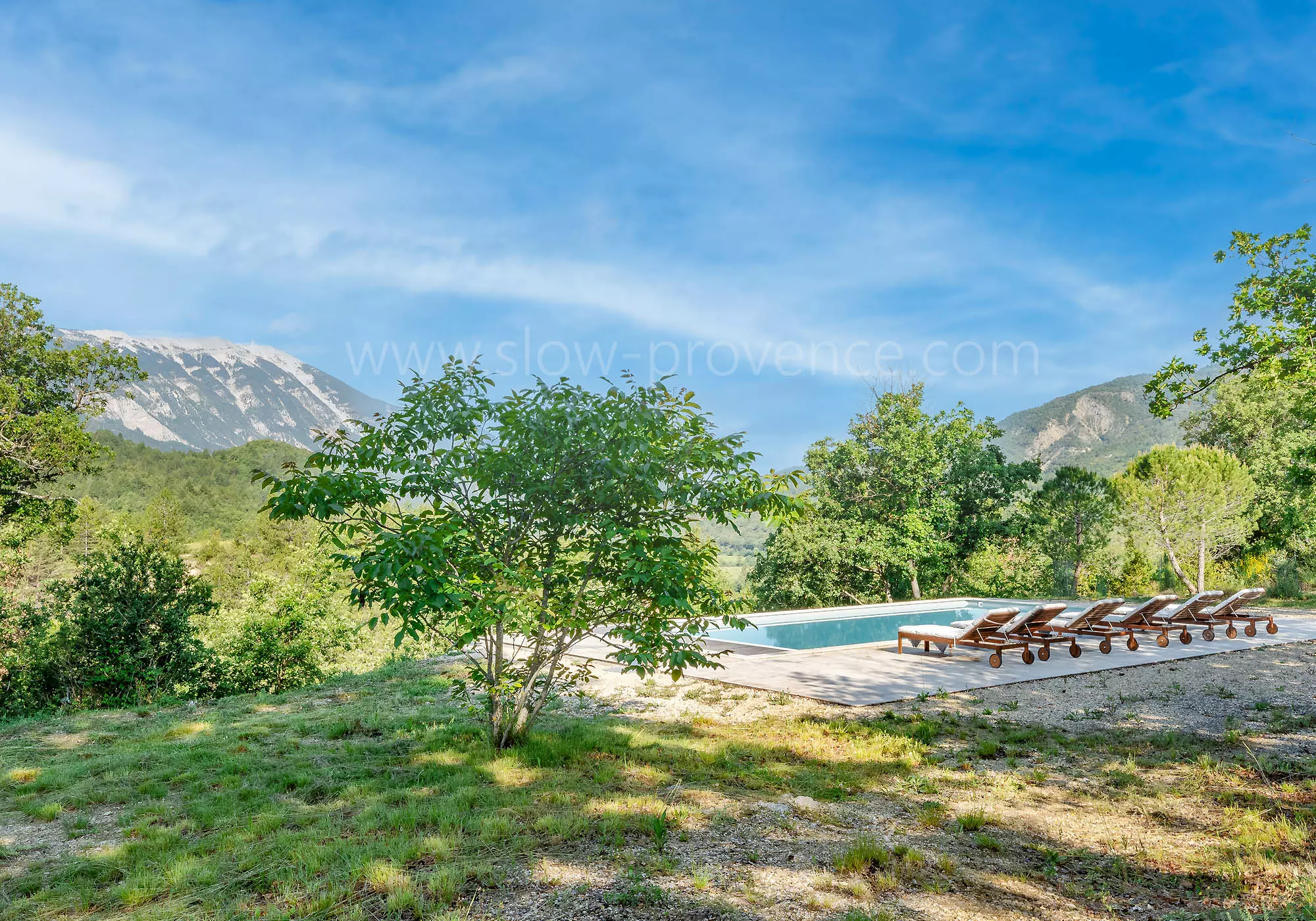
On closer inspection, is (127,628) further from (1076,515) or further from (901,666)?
(1076,515)

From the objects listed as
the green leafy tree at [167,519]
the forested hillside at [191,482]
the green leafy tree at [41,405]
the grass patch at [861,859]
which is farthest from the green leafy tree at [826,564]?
the forested hillside at [191,482]

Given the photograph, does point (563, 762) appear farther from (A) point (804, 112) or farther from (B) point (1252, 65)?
(A) point (804, 112)

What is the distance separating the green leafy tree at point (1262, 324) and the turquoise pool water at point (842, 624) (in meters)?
7.77

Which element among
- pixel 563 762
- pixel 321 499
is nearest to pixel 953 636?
pixel 563 762

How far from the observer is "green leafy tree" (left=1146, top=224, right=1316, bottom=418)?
7445mm

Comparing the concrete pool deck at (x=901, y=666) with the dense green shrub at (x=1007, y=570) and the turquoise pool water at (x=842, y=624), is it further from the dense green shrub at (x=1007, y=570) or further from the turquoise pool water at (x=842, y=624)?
the dense green shrub at (x=1007, y=570)

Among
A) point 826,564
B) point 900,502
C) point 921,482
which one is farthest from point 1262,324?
point 826,564

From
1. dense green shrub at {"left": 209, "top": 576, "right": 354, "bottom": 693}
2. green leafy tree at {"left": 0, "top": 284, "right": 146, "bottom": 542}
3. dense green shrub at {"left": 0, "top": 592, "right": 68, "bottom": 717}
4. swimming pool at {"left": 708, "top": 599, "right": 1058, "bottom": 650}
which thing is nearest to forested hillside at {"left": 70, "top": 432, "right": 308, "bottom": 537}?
green leafy tree at {"left": 0, "top": 284, "right": 146, "bottom": 542}

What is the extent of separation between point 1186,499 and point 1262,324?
16165 millimetres

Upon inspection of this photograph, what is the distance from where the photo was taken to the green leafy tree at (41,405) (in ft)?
48.2

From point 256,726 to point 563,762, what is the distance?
3.61 meters

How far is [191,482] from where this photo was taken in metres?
61.8

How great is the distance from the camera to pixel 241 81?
2131 centimetres

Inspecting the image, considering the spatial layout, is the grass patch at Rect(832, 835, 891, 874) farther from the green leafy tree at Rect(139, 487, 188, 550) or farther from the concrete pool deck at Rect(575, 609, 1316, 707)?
the green leafy tree at Rect(139, 487, 188, 550)
